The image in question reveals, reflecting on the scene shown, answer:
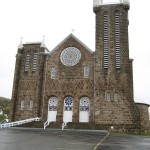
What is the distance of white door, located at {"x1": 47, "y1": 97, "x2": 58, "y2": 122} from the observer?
35906 millimetres

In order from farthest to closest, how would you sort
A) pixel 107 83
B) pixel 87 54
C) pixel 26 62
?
pixel 26 62, pixel 87 54, pixel 107 83

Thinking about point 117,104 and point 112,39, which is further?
point 112,39

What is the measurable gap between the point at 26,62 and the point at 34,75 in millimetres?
2580

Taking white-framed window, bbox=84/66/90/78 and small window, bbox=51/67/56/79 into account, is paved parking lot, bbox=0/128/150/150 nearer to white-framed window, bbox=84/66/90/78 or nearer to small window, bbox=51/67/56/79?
white-framed window, bbox=84/66/90/78

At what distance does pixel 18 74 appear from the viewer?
38.4 meters

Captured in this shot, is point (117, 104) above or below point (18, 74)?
below

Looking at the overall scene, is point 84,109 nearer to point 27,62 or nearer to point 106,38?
point 106,38

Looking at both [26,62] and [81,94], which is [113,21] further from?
[26,62]

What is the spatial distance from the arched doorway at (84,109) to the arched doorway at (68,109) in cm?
136

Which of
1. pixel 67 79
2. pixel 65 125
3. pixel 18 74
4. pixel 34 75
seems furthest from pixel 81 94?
pixel 18 74

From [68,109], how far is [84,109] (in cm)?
214

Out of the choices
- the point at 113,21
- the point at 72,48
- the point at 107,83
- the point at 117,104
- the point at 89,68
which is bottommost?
the point at 117,104

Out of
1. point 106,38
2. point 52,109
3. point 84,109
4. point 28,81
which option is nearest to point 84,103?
point 84,109

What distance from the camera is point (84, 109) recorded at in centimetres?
3516
